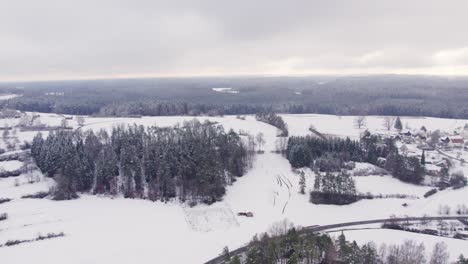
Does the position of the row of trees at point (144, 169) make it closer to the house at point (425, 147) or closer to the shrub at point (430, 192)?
the shrub at point (430, 192)

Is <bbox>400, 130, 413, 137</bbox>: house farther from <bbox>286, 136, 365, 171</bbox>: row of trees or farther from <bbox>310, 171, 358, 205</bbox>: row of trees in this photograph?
<bbox>310, 171, 358, 205</bbox>: row of trees

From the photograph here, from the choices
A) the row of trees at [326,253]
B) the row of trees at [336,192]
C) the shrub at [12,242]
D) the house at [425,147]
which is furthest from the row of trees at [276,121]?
the shrub at [12,242]

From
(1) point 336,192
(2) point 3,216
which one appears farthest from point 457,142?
(2) point 3,216

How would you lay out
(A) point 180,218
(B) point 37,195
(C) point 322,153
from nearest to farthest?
(A) point 180,218, (B) point 37,195, (C) point 322,153

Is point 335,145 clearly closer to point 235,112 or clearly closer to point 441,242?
point 441,242

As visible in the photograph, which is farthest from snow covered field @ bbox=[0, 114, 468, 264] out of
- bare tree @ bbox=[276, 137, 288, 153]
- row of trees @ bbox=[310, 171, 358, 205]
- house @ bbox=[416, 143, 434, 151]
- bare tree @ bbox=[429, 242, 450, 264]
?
house @ bbox=[416, 143, 434, 151]

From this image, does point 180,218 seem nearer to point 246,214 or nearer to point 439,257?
point 246,214
